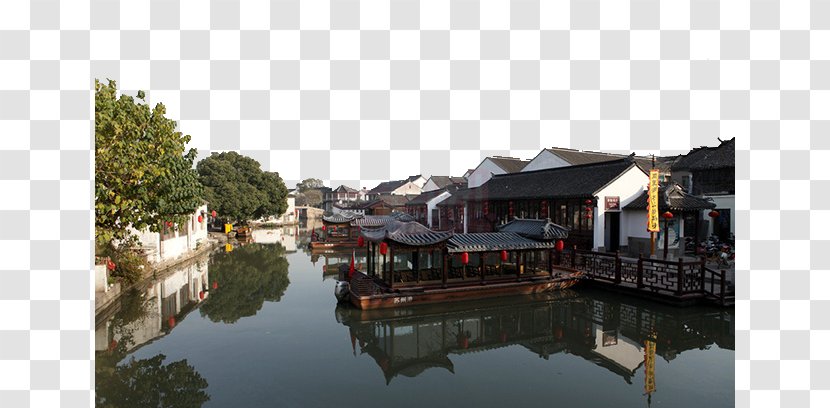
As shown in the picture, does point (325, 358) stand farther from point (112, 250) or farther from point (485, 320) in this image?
point (112, 250)

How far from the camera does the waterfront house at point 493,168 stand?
3753 cm

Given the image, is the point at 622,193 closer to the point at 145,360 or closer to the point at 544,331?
the point at 544,331

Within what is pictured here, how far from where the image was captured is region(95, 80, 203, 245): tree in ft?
35.8

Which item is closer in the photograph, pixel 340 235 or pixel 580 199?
pixel 580 199

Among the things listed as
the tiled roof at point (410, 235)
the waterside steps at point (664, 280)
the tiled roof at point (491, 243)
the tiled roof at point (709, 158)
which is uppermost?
the tiled roof at point (709, 158)

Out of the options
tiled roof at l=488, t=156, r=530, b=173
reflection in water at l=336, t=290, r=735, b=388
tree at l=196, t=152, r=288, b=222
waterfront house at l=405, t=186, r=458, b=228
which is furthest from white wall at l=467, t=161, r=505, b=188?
reflection in water at l=336, t=290, r=735, b=388

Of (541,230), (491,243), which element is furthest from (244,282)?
(541,230)

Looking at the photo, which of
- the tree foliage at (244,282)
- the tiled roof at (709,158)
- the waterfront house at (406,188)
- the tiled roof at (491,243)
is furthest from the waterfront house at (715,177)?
the waterfront house at (406,188)

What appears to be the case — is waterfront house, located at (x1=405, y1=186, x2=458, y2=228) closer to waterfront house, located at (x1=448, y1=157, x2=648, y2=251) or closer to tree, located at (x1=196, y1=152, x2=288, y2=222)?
waterfront house, located at (x1=448, y1=157, x2=648, y2=251)

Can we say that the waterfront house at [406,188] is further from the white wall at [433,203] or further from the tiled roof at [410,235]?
the tiled roof at [410,235]

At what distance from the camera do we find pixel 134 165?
11.4 metres

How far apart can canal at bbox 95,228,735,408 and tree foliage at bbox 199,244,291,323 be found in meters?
0.16

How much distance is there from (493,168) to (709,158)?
16.0 meters

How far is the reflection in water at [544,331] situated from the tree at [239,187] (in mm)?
28306
